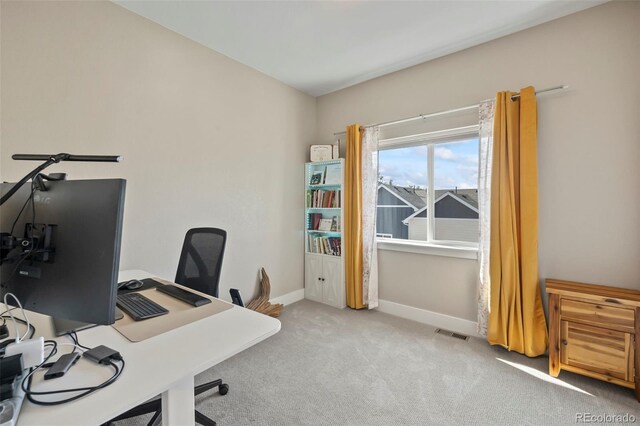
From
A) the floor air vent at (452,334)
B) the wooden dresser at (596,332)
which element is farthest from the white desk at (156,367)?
the floor air vent at (452,334)

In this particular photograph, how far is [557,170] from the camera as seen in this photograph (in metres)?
2.26

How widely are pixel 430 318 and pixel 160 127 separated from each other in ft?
10.2

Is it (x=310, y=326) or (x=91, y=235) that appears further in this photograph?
(x=310, y=326)

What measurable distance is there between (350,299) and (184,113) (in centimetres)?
260

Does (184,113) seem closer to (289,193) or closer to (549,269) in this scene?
(289,193)

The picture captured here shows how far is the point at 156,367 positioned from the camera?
822 mm

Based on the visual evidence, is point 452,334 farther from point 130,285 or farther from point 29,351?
point 29,351

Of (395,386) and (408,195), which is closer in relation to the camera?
(395,386)

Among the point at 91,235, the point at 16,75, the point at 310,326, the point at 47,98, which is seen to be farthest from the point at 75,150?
the point at 310,326

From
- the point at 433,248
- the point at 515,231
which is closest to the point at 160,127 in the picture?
the point at 433,248

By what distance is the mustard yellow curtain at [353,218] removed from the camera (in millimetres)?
3244

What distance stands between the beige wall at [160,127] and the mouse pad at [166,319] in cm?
117

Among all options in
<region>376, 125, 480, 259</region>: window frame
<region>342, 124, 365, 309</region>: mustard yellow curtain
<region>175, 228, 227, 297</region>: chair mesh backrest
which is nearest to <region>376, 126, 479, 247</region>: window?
<region>376, 125, 480, 259</region>: window frame

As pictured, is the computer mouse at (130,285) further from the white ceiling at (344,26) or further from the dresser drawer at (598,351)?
the dresser drawer at (598,351)
